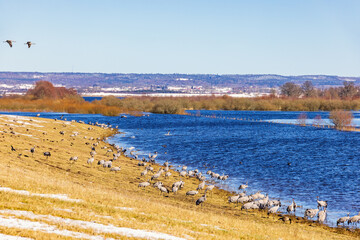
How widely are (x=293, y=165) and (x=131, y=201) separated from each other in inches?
1293

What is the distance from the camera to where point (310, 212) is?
2809cm

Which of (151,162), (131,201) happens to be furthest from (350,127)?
(131,201)

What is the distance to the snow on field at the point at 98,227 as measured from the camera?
1669 cm

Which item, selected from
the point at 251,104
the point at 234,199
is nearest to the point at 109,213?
the point at 234,199

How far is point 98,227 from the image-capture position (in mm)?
17000

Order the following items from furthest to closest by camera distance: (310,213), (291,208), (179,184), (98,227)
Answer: (179,184)
(291,208)
(310,213)
(98,227)

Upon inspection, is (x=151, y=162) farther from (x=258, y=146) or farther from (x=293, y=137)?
(x=293, y=137)

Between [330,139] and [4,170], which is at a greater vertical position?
[4,170]

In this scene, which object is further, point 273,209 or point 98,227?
point 273,209

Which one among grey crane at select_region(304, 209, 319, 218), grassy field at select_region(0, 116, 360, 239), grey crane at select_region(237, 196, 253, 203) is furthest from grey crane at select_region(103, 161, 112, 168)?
grey crane at select_region(304, 209, 319, 218)

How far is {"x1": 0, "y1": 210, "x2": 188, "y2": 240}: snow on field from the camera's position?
54.7 ft

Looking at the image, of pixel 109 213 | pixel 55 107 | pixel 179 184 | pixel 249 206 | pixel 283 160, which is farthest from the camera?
pixel 55 107

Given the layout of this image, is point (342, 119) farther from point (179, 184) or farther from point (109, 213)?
→ point (109, 213)

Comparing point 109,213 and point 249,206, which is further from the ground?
point 109,213
